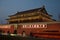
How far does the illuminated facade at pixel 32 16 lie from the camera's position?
8.91m

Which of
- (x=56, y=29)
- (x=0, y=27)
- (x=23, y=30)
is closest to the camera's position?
(x=56, y=29)

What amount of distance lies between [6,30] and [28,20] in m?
1.66

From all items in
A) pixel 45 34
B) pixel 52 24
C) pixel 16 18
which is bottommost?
pixel 45 34

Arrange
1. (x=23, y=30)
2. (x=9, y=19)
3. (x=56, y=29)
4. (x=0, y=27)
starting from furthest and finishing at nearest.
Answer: (x=9, y=19), (x=0, y=27), (x=23, y=30), (x=56, y=29)

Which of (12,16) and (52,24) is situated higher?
(12,16)

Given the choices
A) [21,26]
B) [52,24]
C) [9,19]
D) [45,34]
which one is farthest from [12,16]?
[45,34]

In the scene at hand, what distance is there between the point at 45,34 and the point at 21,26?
267cm

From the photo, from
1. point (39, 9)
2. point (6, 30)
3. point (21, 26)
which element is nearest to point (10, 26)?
point (6, 30)

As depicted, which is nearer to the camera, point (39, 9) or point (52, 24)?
point (52, 24)

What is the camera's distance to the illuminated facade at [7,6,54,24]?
8.91 meters

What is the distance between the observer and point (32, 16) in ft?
29.8

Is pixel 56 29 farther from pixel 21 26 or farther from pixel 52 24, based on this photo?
pixel 21 26

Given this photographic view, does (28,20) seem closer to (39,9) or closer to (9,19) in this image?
(39,9)

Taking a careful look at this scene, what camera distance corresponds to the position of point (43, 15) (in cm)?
930
